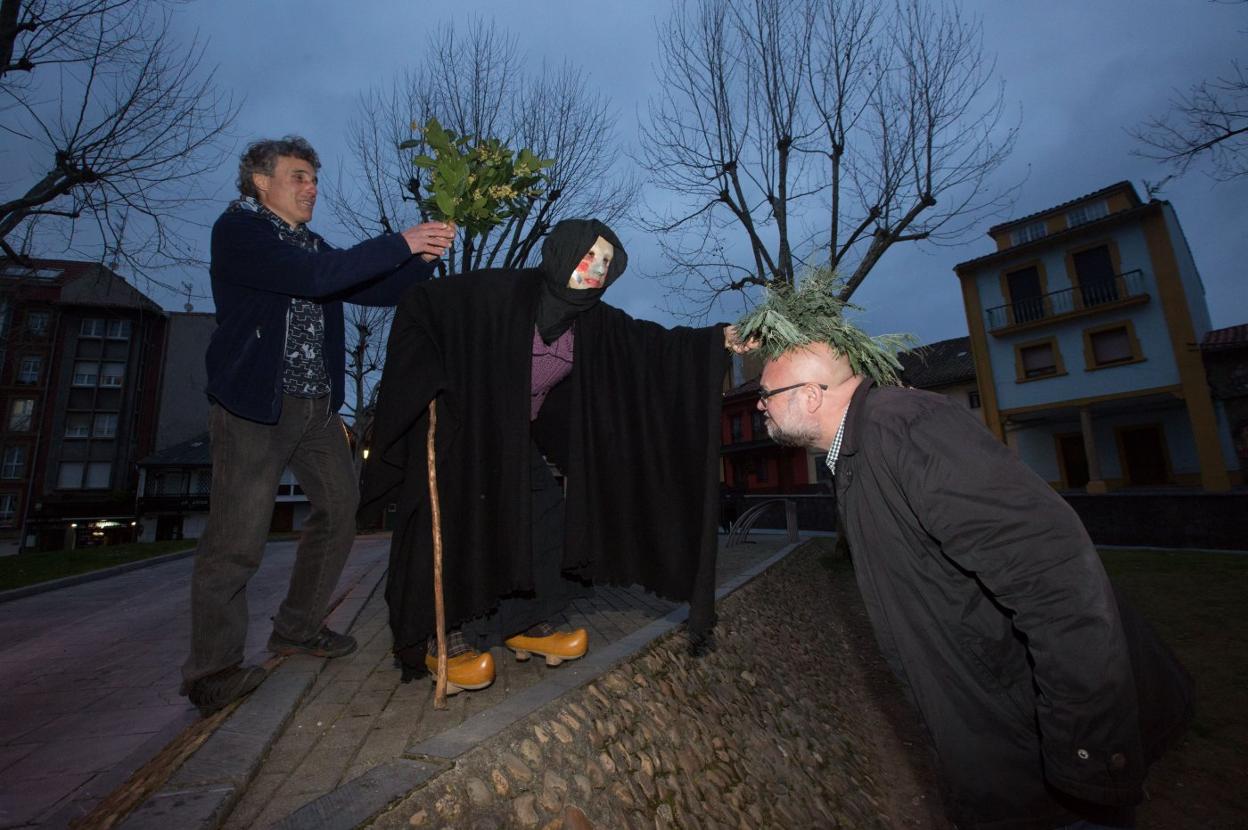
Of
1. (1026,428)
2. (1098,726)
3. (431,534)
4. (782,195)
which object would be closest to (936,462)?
(1098,726)

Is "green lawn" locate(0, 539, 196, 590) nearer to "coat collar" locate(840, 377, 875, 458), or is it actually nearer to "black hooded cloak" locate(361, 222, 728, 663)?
"black hooded cloak" locate(361, 222, 728, 663)

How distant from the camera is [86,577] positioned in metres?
8.13

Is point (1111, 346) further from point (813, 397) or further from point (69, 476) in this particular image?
point (69, 476)

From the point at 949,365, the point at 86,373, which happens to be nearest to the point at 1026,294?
the point at 949,365

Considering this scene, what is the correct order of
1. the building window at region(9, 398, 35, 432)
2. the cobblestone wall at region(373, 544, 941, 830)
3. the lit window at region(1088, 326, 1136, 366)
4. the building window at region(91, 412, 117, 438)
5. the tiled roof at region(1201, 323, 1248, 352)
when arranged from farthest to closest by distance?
the building window at region(91, 412, 117, 438) < the building window at region(9, 398, 35, 432) < the lit window at region(1088, 326, 1136, 366) < the tiled roof at region(1201, 323, 1248, 352) < the cobblestone wall at region(373, 544, 941, 830)

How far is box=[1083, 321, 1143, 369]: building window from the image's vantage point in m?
20.8

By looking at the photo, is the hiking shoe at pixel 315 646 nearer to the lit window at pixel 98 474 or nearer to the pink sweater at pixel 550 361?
the pink sweater at pixel 550 361

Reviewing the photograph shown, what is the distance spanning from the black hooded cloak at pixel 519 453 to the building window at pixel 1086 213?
91.6 ft

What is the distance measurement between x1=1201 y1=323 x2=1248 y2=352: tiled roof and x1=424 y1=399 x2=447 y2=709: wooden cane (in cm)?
2695

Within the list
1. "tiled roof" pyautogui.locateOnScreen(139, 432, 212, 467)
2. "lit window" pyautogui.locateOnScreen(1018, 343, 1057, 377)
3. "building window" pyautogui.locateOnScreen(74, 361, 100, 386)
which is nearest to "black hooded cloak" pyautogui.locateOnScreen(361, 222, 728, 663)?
"lit window" pyautogui.locateOnScreen(1018, 343, 1057, 377)

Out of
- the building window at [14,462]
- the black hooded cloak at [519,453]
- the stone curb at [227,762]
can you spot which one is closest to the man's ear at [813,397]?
the black hooded cloak at [519,453]

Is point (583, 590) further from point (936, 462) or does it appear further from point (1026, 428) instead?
point (1026, 428)

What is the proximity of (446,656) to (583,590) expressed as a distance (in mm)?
809

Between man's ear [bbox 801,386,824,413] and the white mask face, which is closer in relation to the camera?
man's ear [bbox 801,386,824,413]
